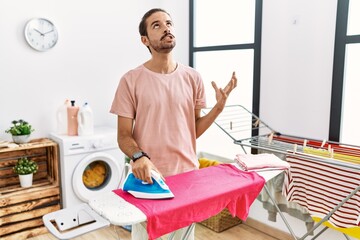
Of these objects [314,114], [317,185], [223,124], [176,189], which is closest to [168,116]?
[176,189]

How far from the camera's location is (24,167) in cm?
282

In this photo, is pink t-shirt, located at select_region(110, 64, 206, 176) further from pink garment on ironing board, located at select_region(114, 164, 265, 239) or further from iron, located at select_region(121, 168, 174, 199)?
iron, located at select_region(121, 168, 174, 199)

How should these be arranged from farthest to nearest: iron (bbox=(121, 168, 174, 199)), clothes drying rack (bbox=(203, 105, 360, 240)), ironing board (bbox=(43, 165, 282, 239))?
clothes drying rack (bbox=(203, 105, 360, 240))
iron (bbox=(121, 168, 174, 199))
ironing board (bbox=(43, 165, 282, 239))

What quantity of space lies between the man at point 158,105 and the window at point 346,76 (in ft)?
3.48

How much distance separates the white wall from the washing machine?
1.11ft

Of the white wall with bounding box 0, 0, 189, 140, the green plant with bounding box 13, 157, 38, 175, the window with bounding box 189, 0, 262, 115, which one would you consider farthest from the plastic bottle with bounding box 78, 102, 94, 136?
the window with bounding box 189, 0, 262, 115

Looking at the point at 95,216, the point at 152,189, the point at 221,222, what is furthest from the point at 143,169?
the point at 221,222

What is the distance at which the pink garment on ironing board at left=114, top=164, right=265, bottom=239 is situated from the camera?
1195 mm

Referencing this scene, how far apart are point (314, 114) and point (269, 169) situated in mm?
914

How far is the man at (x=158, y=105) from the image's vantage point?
1.53 meters

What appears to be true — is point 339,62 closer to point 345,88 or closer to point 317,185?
point 345,88

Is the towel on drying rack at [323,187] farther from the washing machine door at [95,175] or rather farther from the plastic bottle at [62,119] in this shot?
the plastic bottle at [62,119]

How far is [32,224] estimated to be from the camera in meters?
2.80

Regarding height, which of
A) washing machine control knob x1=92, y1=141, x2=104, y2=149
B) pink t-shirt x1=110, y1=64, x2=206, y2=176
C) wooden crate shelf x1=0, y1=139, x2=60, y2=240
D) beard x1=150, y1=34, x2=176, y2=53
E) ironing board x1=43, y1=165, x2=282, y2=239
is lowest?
wooden crate shelf x1=0, y1=139, x2=60, y2=240
